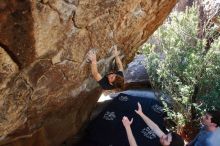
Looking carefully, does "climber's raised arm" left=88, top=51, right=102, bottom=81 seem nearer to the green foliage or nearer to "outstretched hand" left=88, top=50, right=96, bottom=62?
"outstretched hand" left=88, top=50, right=96, bottom=62

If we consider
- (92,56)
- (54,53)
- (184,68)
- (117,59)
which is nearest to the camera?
(54,53)

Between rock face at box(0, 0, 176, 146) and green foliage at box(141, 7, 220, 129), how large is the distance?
889 mm

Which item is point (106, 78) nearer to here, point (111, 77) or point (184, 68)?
point (111, 77)

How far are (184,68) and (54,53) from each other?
9.29 ft

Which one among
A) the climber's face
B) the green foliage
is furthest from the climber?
the green foliage

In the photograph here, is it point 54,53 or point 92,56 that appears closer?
point 54,53

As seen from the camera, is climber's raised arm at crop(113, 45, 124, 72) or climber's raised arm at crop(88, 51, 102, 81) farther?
climber's raised arm at crop(113, 45, 124, 72)

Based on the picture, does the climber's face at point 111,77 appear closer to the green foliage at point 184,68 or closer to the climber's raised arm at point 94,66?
the climber's raised arm at point 94,66

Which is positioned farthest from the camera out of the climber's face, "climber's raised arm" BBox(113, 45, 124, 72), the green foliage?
the green foliage

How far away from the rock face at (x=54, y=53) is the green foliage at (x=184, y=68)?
89cm

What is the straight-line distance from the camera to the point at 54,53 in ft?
13.4

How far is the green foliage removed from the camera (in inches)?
247

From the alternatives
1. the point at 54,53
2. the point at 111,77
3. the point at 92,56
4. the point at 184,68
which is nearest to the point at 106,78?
the point at 111,77

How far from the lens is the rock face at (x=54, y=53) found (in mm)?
3605
